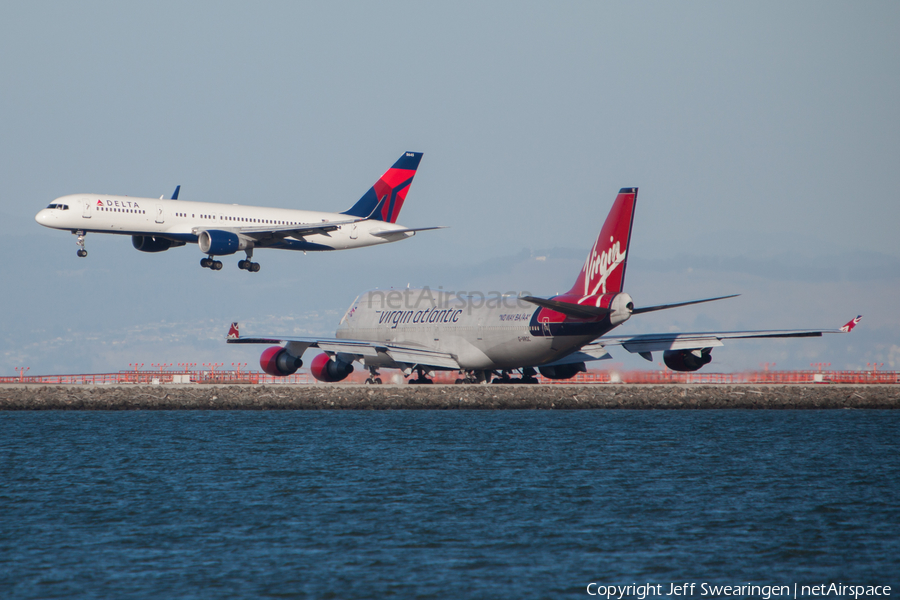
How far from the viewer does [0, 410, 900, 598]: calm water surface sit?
20578mm

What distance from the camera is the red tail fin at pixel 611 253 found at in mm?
48094

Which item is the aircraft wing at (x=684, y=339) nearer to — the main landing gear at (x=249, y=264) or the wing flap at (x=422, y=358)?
the wing flap at (x=422, y=358)

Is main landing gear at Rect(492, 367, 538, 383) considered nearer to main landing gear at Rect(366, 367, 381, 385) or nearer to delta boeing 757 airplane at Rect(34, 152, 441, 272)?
main landing gear at Rect(366, 367, 381, 385)

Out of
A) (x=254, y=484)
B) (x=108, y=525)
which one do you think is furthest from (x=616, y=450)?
(x=108, y=525)

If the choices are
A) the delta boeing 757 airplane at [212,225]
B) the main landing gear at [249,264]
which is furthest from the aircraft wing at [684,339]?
the main landing gear at [249,264]

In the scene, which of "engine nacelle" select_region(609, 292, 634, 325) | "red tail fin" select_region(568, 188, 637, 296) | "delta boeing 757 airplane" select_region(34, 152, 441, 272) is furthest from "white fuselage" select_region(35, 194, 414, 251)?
"engine nacelle" select_region(609, 292, 634, 325)

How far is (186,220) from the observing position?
56.9m

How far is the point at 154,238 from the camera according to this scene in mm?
57844

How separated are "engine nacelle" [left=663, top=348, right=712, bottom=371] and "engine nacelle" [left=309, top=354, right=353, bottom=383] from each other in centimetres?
1916

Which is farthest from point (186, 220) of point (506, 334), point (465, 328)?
point (506, 334)

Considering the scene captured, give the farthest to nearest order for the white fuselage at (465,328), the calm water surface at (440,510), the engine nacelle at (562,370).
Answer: the engine nacelle at (562,370)
the white fuselage at (465,328)
the calm water surface at (440,510)

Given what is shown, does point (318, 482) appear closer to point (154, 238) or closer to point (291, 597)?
point (291, 597)

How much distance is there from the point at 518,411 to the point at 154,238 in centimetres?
2402

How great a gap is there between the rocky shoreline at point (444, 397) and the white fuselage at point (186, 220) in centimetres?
963
